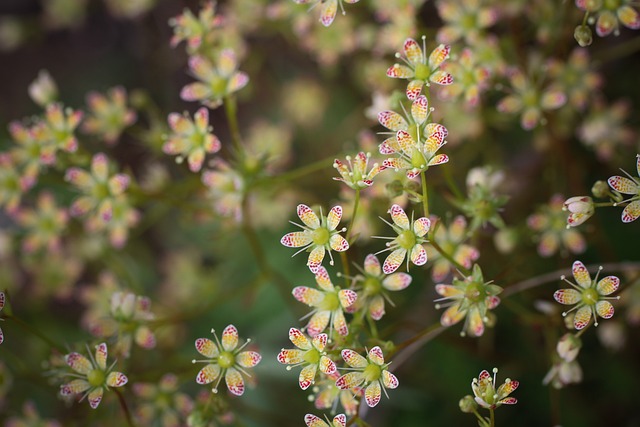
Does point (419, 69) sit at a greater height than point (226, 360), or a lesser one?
greater

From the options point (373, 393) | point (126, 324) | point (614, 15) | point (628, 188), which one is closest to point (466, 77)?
point (614, 15)

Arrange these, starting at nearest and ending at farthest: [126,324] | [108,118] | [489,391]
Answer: [489,391] → [126,324] → [108,118]

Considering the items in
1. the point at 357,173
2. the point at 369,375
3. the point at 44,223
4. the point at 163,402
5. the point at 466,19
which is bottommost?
the point at 163,402

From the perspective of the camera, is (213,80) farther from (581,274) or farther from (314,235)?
(581,274)

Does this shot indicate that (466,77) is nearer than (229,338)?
No

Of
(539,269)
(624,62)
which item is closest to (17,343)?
(539,269)

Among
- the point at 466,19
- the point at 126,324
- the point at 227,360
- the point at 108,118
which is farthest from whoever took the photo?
the point at 108,118

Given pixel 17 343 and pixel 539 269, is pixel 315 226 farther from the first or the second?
pixel 17 343
